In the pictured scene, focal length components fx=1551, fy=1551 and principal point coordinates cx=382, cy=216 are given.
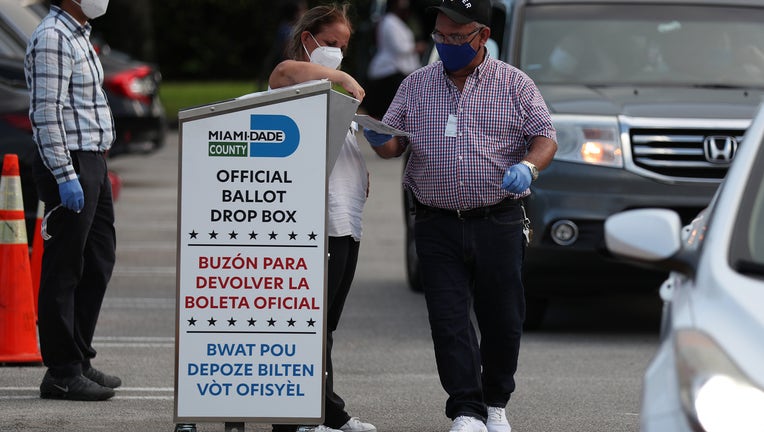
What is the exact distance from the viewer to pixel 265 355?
19.1 feet

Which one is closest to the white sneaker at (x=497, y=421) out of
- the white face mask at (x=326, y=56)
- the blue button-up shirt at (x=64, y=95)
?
the white face mask at (x=326, y=56)

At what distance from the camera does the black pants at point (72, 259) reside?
6855 mm

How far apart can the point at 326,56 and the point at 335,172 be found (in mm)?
452

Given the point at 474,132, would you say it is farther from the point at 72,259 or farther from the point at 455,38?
the point at 72,259

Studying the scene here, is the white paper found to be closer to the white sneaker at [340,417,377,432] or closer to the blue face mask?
the blue face mask

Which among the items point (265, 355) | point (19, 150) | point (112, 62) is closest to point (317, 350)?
point (265, 355)

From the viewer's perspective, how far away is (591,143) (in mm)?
8602

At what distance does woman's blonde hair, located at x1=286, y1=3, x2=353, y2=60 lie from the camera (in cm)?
604

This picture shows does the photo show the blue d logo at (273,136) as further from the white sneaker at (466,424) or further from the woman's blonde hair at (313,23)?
the white sneaker at (466,424)

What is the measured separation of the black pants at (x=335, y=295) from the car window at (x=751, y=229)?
2.12m

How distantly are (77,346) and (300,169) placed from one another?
1.82m

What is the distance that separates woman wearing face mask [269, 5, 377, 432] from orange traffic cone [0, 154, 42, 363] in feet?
7.28

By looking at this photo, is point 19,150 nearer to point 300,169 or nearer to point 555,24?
point 555,24

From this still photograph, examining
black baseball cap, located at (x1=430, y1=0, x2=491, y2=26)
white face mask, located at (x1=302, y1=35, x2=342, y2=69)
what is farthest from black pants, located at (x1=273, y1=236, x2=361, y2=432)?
black baseball cap, located at (x1=430, y1=0, x2=491, y2=26)
